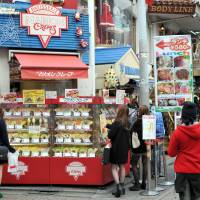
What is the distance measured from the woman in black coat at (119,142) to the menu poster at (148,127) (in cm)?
40

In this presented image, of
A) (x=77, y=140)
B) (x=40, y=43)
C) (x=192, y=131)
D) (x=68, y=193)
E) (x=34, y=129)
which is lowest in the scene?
(x=68, y=193)

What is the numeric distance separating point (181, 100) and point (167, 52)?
1157mm

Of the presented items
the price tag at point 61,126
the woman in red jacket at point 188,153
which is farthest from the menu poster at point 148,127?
the woman in red jacket at point 188,153

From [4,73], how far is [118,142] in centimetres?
637

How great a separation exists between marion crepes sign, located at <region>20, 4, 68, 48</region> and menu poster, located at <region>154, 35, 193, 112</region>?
435 cm

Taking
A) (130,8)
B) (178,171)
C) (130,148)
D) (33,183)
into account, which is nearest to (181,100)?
(130,148)

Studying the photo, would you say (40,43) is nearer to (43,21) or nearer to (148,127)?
(43,21)

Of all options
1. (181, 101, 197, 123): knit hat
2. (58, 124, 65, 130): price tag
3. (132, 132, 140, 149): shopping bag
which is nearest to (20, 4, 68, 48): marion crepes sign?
(58, 124, 65, 130): price tag

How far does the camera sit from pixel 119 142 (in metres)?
10.4

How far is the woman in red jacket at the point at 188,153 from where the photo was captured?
6723mm

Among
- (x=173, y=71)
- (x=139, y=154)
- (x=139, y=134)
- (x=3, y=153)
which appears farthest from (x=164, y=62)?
(x=3, y=153)

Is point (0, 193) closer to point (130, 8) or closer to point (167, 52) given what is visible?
point (167, 52)

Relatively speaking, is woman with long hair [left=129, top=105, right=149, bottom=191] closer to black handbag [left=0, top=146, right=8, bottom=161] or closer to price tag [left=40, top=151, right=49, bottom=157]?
price tag [left=40, top=151, right=49, bottom=157]

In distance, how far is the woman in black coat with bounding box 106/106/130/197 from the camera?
34.0 feet
